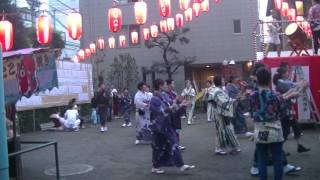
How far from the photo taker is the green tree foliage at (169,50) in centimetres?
3145

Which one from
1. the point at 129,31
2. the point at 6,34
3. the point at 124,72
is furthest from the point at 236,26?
the point at 6,34

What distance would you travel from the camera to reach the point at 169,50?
105 feet

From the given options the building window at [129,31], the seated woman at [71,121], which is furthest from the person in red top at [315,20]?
the building window at [129,31]

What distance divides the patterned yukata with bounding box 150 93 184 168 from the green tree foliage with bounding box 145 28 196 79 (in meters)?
21.9

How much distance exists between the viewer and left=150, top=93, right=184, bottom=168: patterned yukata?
9211 millimetres

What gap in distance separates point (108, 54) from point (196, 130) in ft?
60.4

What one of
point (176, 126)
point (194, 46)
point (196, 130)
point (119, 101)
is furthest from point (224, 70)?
point (176, 126)

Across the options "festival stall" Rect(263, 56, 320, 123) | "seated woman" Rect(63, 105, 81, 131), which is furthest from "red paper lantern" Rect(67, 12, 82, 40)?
"festival stall" Rect(263, 56, 320, 123)

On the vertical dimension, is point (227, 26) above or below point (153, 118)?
above

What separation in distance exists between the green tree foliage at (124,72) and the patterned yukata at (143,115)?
18583 mm

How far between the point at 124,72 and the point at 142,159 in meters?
21.7

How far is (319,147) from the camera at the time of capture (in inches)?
441

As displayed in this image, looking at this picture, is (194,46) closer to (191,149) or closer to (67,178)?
(191,149)

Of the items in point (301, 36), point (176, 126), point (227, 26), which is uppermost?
point (227, 26)
